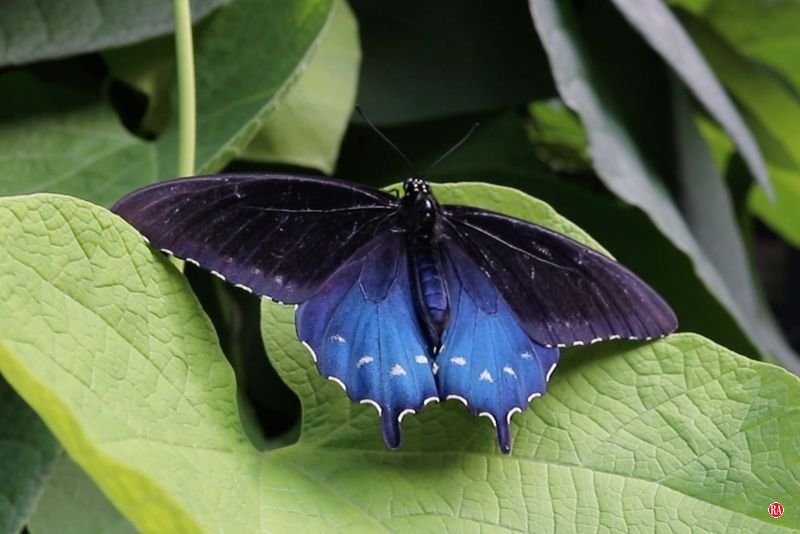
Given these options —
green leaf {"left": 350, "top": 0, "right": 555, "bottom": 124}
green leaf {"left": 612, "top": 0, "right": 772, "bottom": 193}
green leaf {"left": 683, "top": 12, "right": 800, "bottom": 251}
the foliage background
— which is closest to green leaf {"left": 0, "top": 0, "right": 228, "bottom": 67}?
the foliage background

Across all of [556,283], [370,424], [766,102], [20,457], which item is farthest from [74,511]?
[766,102]

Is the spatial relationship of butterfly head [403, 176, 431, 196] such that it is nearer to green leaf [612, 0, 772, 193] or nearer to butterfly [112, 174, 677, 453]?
butterfly [112, 174, 677, 453]

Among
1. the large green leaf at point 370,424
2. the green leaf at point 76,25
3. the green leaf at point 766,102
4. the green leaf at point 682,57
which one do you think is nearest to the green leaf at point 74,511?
the large green leaf at point 370,424

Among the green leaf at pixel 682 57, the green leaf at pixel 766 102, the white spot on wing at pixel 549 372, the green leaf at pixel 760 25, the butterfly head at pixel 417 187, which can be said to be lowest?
the white spot on wing at pixel 549 372

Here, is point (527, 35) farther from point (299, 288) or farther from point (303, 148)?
point (299, 288)

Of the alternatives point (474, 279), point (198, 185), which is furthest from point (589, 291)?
point (198, 185)

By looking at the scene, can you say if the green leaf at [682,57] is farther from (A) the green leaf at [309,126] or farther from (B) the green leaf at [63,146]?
(B) the green leaf at [63,146]
